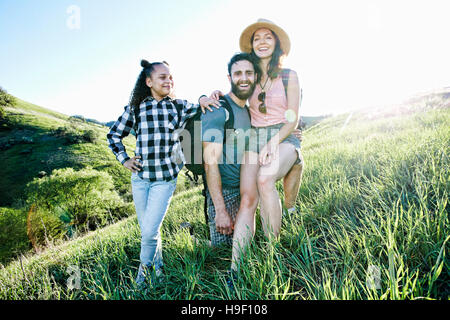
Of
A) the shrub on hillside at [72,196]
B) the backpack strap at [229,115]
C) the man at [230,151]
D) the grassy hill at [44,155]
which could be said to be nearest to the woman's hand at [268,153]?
the man at [230,151]

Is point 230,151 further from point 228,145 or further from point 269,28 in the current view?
point 269,28

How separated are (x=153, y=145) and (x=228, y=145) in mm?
928

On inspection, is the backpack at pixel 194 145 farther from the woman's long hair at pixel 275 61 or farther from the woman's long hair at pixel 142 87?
the woman's long hair at pixel 275 61

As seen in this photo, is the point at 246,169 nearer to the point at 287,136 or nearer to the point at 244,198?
the point at 244,198

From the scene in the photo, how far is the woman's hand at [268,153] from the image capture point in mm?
2376

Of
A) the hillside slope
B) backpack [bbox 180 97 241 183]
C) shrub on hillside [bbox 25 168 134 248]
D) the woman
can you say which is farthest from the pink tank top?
the hillside slope

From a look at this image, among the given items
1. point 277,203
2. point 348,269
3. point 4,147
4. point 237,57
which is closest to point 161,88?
point 237,57

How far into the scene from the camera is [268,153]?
2.43m

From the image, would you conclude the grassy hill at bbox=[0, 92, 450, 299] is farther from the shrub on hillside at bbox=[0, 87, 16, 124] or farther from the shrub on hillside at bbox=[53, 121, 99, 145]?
the shrub on hillside at bbox=[0, 87, 16, 124]

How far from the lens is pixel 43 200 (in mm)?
23938

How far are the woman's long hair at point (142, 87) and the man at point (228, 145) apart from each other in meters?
1.05

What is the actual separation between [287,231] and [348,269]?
74cm

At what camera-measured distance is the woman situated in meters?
2.25

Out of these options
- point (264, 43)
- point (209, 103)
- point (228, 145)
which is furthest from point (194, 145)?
point (264, 43)
